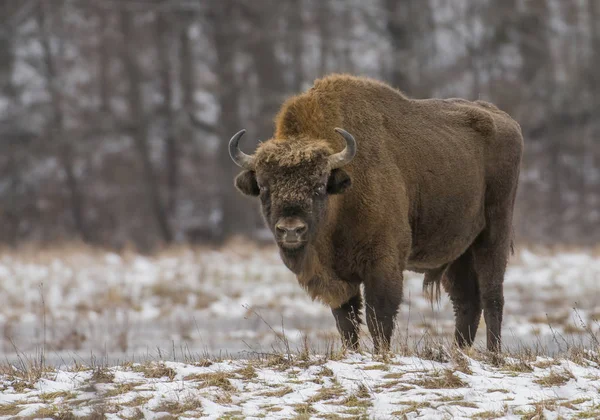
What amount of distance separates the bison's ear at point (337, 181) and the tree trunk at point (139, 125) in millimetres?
25453

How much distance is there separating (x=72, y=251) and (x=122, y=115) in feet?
46.1

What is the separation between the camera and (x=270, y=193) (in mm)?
7809

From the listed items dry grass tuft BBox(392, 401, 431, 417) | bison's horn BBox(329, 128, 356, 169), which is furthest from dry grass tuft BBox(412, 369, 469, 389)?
bison's horn BBox(329, 128, 356, 169)

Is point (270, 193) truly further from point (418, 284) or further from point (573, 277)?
point (573, 277)

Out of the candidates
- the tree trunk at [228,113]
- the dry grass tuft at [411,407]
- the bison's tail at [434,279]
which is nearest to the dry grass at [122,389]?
the dry grass tuft at [411,407]

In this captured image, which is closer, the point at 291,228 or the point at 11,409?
the point at 11,409

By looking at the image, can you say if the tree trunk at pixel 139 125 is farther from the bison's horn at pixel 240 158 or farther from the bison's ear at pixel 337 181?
the bison's ear at pixel 337 181

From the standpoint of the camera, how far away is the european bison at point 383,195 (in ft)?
25.7

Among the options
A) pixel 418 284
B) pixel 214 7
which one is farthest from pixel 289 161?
Result: pixel 214 7

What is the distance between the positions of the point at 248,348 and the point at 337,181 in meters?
3.92

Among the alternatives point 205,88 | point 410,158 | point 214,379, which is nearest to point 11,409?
point 214,379

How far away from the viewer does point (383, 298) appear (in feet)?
26.1

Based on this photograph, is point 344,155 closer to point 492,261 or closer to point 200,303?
point 492,261

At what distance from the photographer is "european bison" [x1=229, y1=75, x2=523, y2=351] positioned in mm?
7836
